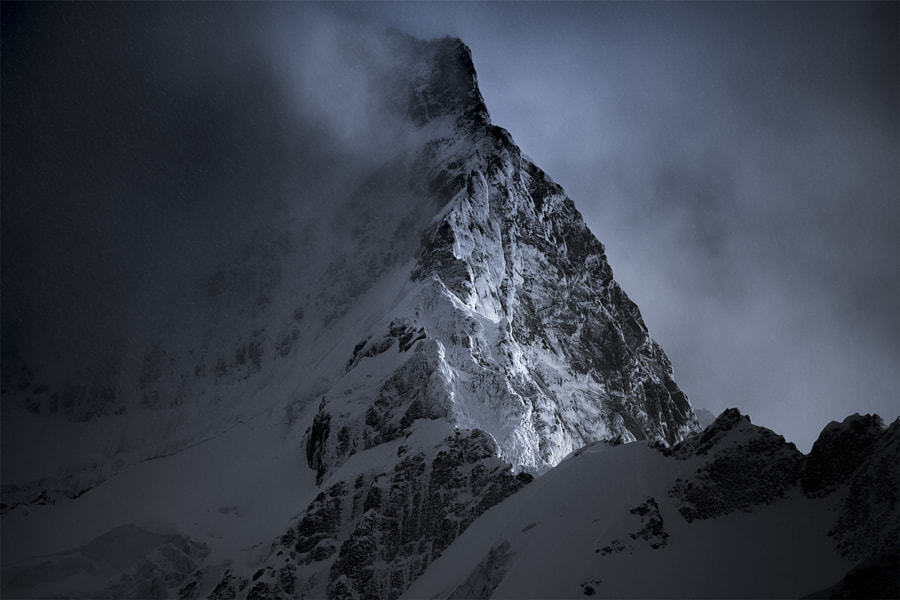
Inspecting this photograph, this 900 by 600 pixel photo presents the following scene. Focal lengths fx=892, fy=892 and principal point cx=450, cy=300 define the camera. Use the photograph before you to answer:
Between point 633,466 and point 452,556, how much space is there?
22.7 meters

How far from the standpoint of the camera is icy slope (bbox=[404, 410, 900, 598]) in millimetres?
71062

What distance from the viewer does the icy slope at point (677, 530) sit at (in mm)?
71062

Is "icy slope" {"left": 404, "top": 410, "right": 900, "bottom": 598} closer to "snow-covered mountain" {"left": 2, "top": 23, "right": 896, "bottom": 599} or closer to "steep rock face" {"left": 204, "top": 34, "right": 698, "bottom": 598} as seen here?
"snow-covered mountain" {"left": 2, "top": 23, "right": 896, "bottom": 599}

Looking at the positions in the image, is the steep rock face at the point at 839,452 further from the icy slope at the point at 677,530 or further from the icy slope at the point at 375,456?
the icy slope at the point at 375,456

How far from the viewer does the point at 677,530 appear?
80.7m

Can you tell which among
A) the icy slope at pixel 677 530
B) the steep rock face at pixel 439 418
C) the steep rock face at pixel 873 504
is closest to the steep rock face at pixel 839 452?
the icy slope at pixel 677 530

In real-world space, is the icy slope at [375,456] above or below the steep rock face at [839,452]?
above

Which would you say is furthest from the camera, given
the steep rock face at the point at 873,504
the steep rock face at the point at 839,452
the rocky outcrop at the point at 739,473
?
the rocky outcrop at the point at 739,473

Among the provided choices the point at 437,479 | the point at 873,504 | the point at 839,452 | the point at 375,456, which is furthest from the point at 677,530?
the point at 375,456

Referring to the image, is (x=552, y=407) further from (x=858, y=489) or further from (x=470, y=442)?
(x=858, y=489)

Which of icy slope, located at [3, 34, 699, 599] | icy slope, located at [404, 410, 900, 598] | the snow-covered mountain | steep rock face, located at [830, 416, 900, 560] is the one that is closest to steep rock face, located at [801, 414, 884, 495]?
the snow-covered mountain

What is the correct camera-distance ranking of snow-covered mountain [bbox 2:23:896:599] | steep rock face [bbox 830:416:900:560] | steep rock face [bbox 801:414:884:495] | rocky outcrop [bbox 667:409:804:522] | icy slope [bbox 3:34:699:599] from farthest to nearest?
icy slope [bbox 3:34:699:599], snow-covered mountain [bbox 2:23:896:599], rocky outcrop [bbox 667:409:804:522], steep rock face [bbox 801:414:884:495], steep rock face [bbox 830:416:900:560]

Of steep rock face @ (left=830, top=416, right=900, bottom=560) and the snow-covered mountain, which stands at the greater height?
the snow-covered mountain

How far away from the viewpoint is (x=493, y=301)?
18012 centimetres
